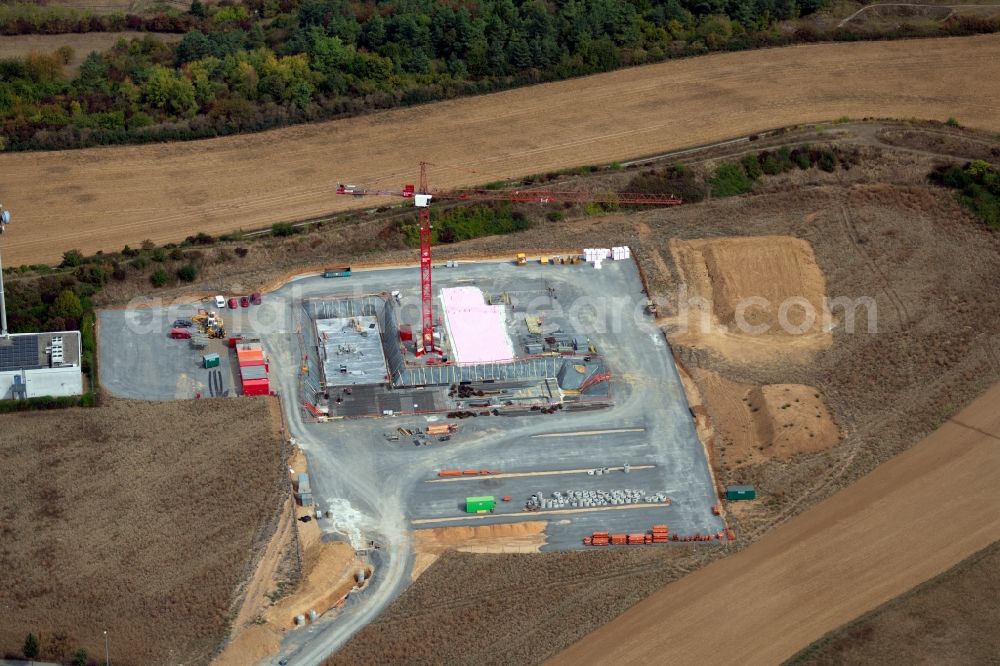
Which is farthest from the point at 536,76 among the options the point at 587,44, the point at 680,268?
the point at 680,268

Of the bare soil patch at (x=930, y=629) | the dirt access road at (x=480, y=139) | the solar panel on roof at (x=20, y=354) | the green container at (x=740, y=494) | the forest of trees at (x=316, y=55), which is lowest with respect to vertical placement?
the bare soil patch at (x=930, y=629)

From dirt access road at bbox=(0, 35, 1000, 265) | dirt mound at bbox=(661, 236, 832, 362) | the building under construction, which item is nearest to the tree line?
dirt access road at bbox=(0, 35, 1000, 265)

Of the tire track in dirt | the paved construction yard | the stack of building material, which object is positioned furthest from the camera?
the tire track in dirt

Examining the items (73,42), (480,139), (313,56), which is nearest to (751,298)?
(480,139)

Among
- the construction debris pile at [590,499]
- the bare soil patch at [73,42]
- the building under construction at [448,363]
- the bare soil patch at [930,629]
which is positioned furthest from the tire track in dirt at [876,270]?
the bare soil patch at [73,42]

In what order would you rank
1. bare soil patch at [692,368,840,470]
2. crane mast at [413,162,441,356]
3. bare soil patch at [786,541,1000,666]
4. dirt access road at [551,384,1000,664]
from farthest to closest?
crane mast at [413,162,441,356]
bare soil patch at [692,368,840,470]
dirt access road at [551,384,1000,664]
bare soil patch at [786,541,1000,666]

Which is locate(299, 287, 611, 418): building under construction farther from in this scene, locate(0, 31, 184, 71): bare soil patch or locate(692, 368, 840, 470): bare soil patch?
locate(0, 31, 184, 71): bare soil patch

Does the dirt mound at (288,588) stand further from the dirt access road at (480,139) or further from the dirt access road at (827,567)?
the dirt access road at (480,139)

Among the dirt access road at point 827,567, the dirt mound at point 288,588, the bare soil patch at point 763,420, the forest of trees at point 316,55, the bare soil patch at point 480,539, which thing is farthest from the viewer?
the forest of trees at point 316,55
